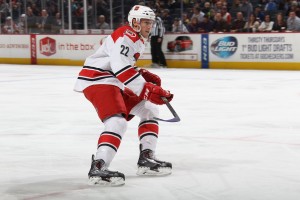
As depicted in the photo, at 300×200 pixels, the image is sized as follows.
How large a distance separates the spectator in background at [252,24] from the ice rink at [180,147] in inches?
212

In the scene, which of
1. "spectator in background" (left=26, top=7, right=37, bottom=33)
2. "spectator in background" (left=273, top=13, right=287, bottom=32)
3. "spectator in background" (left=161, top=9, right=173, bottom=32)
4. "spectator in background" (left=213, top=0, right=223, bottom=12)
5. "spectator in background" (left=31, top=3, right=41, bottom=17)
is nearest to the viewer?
"spectator in background" (left=273, top=13, right=287, bottom=32)

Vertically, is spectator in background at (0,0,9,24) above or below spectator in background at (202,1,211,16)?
below

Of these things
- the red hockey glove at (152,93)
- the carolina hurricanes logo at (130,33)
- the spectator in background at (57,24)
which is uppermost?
the carolina hurricanes logo at (130,33)

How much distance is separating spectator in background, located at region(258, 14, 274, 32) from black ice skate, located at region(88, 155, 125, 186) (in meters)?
12.4

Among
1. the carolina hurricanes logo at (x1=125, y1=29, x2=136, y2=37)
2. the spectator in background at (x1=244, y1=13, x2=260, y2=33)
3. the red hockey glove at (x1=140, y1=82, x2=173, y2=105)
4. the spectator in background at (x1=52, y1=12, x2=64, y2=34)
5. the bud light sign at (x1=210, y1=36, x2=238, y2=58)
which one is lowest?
the bud light sign at (x1=210, y1=36, x2=238, y2=58)

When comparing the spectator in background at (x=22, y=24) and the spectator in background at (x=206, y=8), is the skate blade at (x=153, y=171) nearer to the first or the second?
the spectator in background at (x=206, y=8)

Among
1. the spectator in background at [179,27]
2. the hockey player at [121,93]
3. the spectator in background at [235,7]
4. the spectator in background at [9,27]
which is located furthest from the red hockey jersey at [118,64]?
the spectator in background at [9,27]

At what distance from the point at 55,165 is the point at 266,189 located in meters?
1.65

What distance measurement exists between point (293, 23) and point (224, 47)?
5.80 ft

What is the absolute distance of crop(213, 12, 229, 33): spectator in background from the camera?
56.6ft

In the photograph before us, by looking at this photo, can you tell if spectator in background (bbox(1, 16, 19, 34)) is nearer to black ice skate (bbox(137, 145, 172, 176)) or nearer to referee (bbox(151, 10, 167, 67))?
referee (bbox(151, 10, 167, 67))

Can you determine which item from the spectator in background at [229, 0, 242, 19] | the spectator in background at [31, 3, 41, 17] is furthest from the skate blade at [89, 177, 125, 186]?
the spectator in background at [31, 3, 41, 17]

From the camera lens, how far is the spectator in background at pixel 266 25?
16.3 meters

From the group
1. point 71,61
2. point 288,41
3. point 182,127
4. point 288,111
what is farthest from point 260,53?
point 182,127
